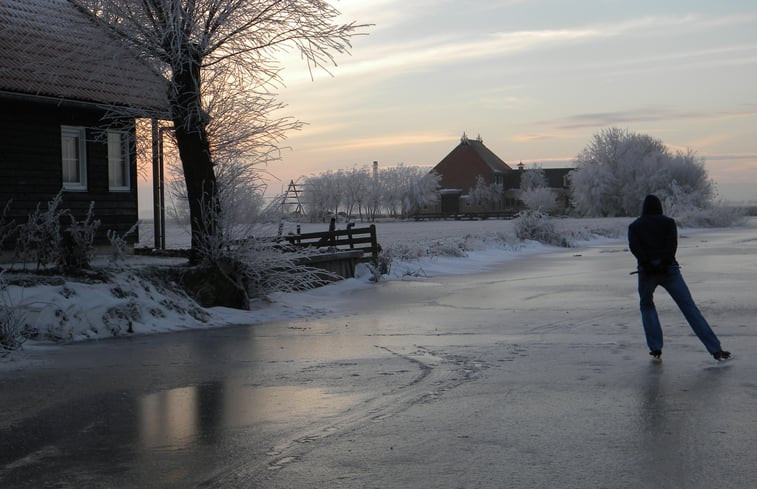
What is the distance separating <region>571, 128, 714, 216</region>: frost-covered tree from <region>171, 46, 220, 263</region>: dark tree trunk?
72836 millimetres

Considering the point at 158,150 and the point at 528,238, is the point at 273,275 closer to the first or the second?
the point at 158,150

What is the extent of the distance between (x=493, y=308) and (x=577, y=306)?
1.69 m

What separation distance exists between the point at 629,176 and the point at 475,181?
112 feet

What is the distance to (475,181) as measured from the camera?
121688mm

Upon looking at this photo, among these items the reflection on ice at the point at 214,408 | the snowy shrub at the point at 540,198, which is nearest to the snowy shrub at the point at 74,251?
the reflection on ice at the point at 214,408

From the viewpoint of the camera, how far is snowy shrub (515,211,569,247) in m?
47.2

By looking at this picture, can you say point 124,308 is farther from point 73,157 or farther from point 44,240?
point 73,157

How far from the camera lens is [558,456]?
621 centimetres

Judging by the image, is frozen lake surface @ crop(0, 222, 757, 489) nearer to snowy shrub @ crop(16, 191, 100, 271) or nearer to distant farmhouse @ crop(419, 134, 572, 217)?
snowy shrub @ crop(16, 191, 100, 271)

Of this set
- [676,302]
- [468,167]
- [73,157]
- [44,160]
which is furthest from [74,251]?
[468,167]

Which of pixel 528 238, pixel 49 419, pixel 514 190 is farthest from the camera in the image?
pixel 514 190

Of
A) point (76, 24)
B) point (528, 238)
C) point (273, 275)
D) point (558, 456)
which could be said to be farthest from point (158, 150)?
point (528, 238)

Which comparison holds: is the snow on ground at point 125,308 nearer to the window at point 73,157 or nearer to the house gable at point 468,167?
the window at point 73,157

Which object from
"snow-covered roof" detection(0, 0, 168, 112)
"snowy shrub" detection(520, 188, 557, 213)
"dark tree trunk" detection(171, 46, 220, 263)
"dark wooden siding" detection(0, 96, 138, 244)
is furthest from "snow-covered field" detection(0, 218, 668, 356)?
"snowy shrub" detection(520, 188, 557, 213)
